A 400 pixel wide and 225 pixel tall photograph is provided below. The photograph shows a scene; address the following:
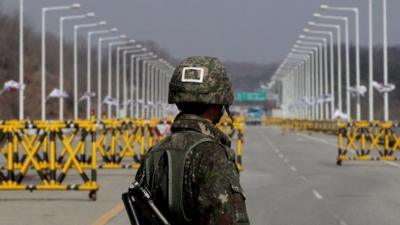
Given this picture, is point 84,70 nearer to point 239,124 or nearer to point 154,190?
point 239,124

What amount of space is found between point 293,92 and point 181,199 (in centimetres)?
16990

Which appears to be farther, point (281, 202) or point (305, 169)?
point (305, 169)

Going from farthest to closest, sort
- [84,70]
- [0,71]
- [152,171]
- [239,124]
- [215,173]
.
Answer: [84,70] → [0,71] → [239,124] → [152,171] → [215,173]

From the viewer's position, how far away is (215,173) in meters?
3.92

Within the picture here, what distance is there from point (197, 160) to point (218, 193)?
173 millimetres

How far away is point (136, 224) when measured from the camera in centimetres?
409

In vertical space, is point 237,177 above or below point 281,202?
above

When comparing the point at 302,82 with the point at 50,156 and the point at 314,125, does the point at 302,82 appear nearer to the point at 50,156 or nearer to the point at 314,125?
the point at 314,125

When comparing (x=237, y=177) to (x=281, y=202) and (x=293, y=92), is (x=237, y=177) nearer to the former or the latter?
(x=281, y=202)

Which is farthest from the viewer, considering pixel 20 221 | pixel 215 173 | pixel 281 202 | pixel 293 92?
pixel 293 92

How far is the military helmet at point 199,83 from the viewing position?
4.20 metres

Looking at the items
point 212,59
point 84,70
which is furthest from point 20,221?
point 84,70

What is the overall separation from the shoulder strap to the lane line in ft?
36.0

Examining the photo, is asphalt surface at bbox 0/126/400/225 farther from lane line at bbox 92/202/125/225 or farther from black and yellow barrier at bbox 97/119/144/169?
black and yellow barrier at bbox 97/119/144/169
